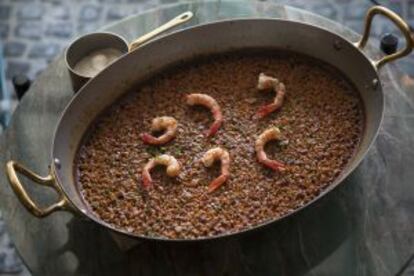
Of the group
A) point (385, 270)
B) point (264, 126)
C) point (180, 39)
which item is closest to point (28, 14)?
point (180, 39)

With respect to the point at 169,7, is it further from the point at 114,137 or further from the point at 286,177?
the point at 286,177

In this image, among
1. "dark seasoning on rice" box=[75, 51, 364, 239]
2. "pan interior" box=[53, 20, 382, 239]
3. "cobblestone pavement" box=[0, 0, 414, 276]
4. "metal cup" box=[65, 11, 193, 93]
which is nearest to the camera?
"dark seasoning on rice" box=[75, 51, 364, 239]

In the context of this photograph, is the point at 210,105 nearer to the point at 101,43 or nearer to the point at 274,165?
the point at 274,165

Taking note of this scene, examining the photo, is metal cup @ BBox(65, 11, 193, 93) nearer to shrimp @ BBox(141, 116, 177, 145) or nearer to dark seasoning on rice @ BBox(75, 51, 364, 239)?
dark seasoning on rice @ BBox(75, 51, 364, 239)

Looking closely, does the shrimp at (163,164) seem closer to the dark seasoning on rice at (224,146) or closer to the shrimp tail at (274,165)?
the dark seasoning on rice at (224,146)

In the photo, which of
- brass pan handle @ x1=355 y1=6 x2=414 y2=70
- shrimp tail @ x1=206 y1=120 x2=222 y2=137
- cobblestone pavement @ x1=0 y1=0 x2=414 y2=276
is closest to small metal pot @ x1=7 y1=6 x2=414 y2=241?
brass pan handle @ x1=355 y1=6 x2=414 y2=70

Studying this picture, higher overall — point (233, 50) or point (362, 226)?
point (233, 50)
